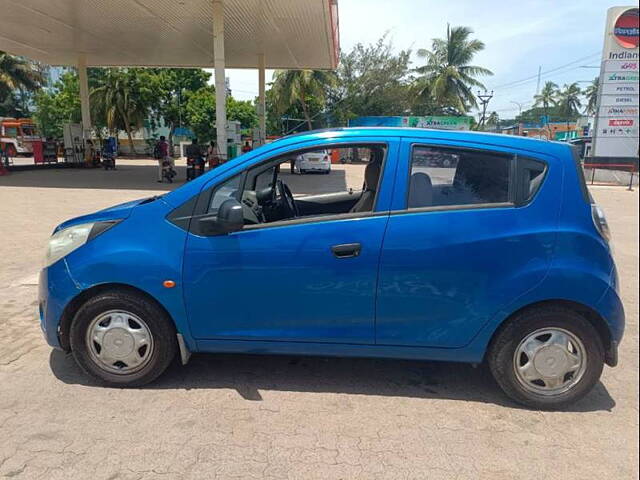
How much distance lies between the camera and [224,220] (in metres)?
2.98

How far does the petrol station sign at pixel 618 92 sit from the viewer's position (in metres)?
22.2

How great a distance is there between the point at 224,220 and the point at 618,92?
25.8 meters

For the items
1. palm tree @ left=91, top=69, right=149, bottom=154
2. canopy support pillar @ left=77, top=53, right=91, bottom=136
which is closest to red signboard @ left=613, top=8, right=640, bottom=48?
canopy support pillar @ left=77, top=53, right=91, bottom=136

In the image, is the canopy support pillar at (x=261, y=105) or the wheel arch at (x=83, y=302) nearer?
the wheel arch at (x=83, y=302)

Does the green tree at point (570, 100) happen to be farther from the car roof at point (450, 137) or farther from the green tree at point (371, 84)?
the car roof at point (450, 137)

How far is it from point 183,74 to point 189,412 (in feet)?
140

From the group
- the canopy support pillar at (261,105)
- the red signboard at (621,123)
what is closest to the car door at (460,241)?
the canopy support pillar at (261,105)

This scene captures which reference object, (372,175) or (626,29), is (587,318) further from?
(626,29)

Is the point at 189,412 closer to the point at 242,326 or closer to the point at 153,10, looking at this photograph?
the point at 242,326

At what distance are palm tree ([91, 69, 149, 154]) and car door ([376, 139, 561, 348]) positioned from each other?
40.1 metres

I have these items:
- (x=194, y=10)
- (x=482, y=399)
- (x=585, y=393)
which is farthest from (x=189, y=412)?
(x=194, y=10)

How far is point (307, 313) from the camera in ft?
10.2

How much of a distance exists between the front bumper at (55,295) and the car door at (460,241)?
214 cm

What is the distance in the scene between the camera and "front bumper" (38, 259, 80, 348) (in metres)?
3.20
